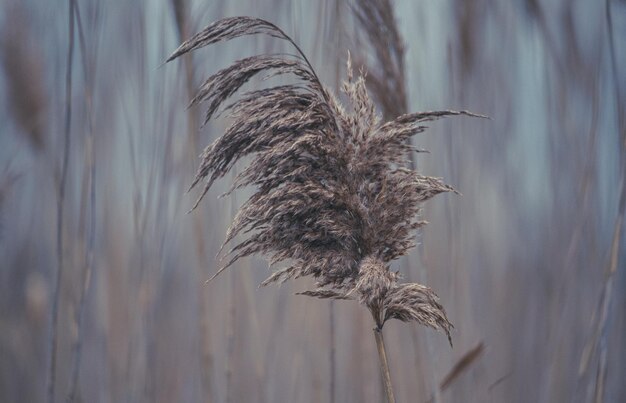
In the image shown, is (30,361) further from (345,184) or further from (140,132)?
(345,184)

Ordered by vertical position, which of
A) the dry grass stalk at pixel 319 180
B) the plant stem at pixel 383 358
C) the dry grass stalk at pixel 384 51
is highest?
→ the dry grass stalk at pixel 384 51

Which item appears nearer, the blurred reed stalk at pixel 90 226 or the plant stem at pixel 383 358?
the plant stem at pixel 383 358

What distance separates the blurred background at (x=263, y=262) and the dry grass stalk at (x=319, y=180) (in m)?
0.91

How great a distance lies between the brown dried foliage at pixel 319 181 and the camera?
40.5 inches

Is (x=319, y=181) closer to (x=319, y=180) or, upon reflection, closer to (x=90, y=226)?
(x=319, y=180)

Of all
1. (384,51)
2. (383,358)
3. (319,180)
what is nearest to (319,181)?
(319,180)

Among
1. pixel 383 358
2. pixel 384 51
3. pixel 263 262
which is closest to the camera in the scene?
pixel 383 358

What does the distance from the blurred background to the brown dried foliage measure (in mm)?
907

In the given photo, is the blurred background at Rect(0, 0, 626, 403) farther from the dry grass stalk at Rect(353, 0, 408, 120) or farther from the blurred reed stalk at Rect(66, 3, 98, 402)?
the dry grass stalk at Rect(353, 0, 408, 120)

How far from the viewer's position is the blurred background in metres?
2.07

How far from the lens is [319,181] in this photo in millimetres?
1064

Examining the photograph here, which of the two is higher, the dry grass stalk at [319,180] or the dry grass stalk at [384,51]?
the dry grass stalk at [384,51]

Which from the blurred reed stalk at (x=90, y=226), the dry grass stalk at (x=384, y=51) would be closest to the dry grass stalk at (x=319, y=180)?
the dry grass stalk at (x=384, y=51)

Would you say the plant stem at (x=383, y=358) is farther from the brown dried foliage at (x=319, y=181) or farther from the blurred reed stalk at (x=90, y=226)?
the blurred reed stalk at (x=90, y=226)
